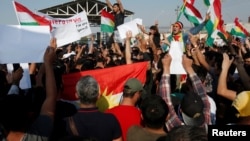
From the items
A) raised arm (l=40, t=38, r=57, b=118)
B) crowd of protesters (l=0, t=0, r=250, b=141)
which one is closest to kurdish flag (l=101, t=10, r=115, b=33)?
crowd of protesters (l=0, t=0, r=250, b=141)

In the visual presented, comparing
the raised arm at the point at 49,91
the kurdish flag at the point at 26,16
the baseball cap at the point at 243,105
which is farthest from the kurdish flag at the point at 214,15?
the raised arm at the point at 49,91

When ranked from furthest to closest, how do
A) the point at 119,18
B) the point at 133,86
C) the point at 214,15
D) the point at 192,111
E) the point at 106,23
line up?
1. the point at 106,23
2. the point at 119,18
3. the point at 214,15
4. the point at 133,86
5. the point at 192,111

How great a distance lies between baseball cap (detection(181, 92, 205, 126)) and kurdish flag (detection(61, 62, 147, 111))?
180 centimetres

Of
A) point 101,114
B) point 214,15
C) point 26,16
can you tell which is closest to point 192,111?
point 101,114

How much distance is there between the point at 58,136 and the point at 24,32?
162 cm

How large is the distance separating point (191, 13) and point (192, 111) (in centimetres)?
694

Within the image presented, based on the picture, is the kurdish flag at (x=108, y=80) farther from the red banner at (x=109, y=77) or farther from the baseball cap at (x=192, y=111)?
the baseball cap at (x=192, y=111)

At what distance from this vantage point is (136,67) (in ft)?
18.8

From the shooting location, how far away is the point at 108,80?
17.7 feet

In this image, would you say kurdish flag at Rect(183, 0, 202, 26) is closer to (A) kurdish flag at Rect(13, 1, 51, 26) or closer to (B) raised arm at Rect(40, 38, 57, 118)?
(A) kurdish flag at Rect(13, 1, 51, 26)

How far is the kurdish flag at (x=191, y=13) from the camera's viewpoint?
31.5 feet

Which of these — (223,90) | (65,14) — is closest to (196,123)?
(223,90)

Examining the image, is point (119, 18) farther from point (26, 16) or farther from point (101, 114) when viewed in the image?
point (101, 114)

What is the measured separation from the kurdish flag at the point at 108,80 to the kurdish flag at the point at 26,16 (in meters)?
1.89
